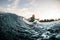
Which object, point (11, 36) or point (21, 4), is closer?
point (11, 36)

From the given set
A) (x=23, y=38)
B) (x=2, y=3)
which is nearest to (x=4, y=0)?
(x=2, y=3)

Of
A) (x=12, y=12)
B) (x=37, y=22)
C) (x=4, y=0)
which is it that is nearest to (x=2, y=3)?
(x=4, y=0)

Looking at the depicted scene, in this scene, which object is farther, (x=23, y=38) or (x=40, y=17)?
(x=40, y=17)

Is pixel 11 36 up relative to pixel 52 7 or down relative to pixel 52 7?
down

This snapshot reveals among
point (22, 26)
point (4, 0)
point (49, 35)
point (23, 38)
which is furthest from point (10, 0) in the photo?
point (49, 35)

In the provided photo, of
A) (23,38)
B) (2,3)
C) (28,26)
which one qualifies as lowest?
(23,38)

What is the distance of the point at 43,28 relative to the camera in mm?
4215

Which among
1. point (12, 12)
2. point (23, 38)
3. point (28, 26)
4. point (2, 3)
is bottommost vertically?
point (23, 38)

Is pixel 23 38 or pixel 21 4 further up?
pixel 21 4

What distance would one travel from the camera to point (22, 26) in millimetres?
4199

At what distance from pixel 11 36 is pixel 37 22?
0.89m

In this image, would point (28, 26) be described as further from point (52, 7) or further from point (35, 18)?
point (52, 7)

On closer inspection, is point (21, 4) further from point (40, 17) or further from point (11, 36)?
point (11, 36)

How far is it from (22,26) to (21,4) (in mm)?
687
